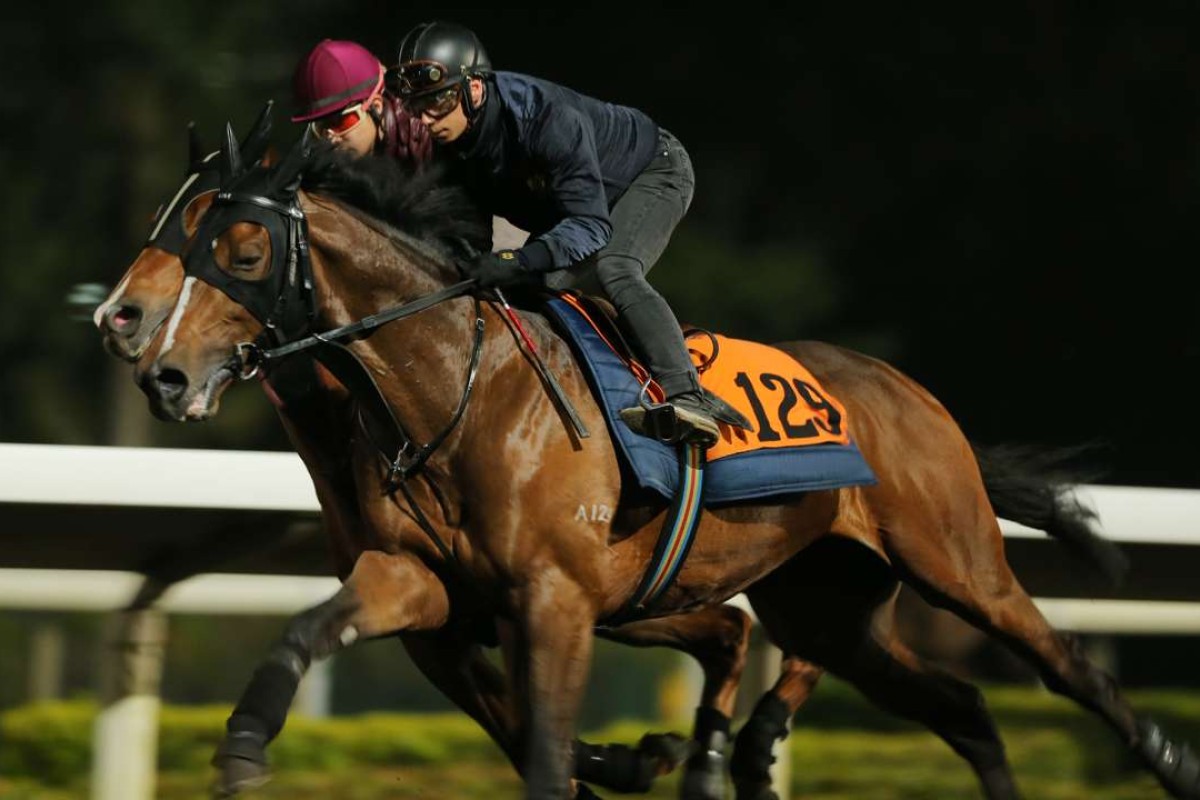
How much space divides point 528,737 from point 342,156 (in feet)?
4.19

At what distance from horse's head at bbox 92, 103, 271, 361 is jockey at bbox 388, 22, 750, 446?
0.41 m

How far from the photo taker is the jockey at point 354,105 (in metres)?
4.74

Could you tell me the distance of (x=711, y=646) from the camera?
557 centimetres

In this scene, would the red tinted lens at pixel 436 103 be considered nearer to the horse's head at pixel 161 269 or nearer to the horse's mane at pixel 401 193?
the horse's mane at pixel 401 193

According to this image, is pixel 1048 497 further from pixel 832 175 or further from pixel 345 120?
pixel 832 175

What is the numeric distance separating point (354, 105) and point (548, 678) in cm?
135

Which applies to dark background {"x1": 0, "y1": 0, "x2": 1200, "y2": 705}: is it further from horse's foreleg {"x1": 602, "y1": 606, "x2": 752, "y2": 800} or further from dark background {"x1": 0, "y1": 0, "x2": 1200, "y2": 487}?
horse's foreleg {"x1": 602, "y1": 606, "x2": 752, "y2": 800}

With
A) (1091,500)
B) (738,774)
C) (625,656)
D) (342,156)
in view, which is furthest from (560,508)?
(625,656)

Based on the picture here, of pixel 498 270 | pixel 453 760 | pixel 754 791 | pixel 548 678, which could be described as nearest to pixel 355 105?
pixel 498 270

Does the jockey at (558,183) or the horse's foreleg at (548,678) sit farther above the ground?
the jockey at (558,183)

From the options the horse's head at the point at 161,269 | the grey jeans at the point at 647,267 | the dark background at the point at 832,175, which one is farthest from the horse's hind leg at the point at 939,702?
the dark background at the point at 832,175

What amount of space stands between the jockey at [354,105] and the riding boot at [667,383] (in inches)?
24.0

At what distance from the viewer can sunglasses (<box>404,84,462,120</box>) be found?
4516 mm

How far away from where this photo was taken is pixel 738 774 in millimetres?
5355
